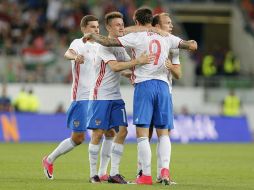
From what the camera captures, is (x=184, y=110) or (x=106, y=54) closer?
(x=106, y=54)

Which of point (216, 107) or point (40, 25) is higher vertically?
point (40, 25)

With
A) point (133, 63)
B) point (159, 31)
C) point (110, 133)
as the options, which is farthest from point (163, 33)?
point (110, 133)

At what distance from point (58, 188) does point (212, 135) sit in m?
20.1

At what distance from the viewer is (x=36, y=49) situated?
34344 mm

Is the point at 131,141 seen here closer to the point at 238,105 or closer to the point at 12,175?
the point at 238,105

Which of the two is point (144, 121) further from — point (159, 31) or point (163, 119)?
point (159, 31)

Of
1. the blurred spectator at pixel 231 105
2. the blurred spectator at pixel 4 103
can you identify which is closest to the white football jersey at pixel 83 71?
the blurred spectator at pixel 4 103

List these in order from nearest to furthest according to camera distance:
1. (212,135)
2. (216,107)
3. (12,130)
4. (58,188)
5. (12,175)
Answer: (58,188)
(12,175)
(12,130)
(212,135)
(216,107)

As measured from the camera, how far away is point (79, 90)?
1466 cm

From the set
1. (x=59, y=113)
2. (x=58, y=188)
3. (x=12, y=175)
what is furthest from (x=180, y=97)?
(x=58, y=188)

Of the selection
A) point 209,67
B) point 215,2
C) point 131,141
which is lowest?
point 131,141

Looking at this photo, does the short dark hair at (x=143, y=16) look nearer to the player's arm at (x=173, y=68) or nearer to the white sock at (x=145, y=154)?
the player's arm at (x=173, y=68)

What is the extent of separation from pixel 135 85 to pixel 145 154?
1019mm

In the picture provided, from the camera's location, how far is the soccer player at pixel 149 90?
12961 mm
